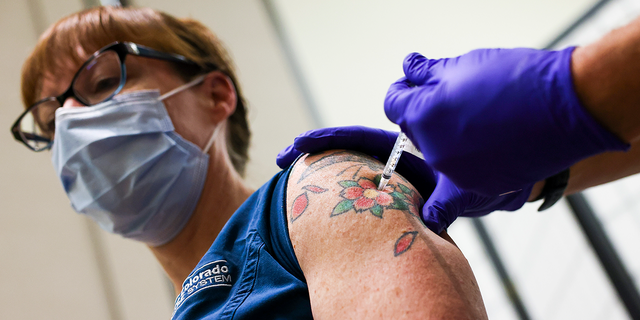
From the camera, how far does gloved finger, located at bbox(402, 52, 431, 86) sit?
0.62 metres

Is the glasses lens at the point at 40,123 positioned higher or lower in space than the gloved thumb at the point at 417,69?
higher

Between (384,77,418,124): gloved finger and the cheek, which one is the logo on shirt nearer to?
(384,77,418,124): gloved finger

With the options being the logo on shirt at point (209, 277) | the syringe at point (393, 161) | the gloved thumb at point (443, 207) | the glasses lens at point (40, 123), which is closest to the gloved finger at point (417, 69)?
the syringe at point (393, 161)

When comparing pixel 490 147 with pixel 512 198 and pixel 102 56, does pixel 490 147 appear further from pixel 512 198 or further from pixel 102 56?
pixel 102 56

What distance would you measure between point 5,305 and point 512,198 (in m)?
2.54

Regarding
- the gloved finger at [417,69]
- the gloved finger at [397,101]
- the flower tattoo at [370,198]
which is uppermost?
the gloved finger at [417,69]

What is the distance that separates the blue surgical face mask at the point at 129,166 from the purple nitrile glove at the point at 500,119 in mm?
889

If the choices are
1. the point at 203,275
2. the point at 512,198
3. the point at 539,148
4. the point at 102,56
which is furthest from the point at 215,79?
the point at 539,148

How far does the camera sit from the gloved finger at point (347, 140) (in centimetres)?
81

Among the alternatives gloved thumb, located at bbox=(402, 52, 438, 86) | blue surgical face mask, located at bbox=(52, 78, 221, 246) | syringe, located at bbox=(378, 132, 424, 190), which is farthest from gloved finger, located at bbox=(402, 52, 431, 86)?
blue surgical face mask, located at bbox=(52, 78, 221, 246)

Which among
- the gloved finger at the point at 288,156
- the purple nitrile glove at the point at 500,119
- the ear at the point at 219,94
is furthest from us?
the ear at the point at 219,94

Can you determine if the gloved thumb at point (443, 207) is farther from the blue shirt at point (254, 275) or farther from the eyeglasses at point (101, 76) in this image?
the eyeglasses at point (101, 76)

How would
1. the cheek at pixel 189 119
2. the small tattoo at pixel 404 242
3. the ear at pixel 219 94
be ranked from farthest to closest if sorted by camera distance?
the ear at pixel 219 94 → the cheek at pixel 189 119 → the small tattoo at pixel 404 242

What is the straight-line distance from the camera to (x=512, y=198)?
0.87 m
